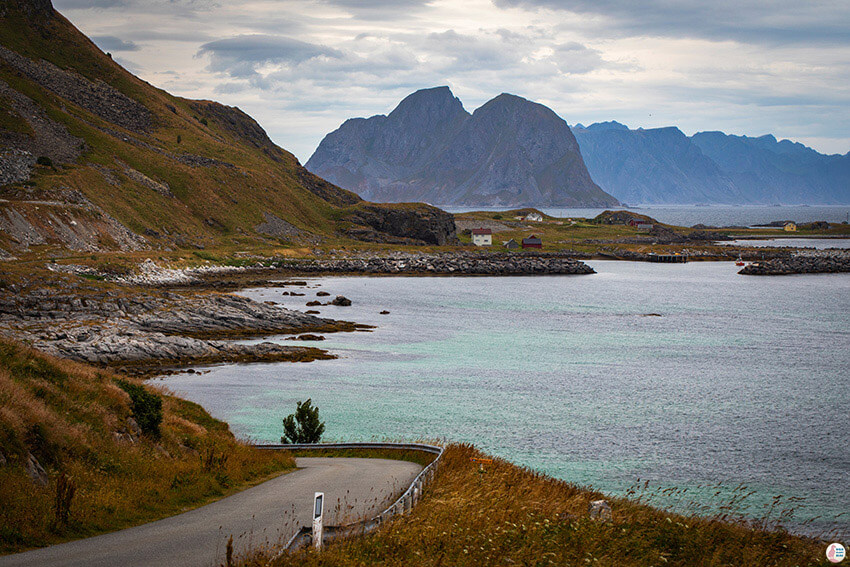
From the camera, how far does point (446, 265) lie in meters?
149

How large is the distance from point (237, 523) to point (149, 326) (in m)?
51.3

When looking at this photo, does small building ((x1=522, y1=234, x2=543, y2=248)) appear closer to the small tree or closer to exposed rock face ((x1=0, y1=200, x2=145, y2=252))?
exposed rock face ((x1=0, y1=200, x2=145, y2=252))

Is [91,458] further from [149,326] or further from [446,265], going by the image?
[446,265]

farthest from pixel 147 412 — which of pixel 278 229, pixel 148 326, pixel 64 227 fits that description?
pixel 278 229

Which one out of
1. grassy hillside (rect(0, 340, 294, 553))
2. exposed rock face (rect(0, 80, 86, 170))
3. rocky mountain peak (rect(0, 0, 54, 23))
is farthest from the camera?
rocky mountain peak (rect(0, 0, 54, 23))

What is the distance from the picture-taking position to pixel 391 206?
195500 millimetres

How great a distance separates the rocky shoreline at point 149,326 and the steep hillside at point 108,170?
3013 centimetres

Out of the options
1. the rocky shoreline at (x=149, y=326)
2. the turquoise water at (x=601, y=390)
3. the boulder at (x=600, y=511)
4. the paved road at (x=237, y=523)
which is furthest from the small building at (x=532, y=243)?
the boulder at (x=600, y=511)

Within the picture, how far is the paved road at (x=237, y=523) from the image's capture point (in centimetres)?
1275

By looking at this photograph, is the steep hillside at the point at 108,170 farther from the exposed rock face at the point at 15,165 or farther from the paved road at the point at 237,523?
the paved road at the point at 237,523

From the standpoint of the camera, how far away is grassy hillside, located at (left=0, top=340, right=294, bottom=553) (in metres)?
14.6

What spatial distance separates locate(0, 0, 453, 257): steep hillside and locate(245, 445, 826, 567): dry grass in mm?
86374

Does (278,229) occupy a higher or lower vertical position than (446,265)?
higher

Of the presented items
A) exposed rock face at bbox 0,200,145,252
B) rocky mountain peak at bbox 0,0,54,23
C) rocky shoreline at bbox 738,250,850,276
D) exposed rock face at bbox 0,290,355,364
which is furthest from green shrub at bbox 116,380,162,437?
rocky mountain peak at bbox 0,0,54,23
